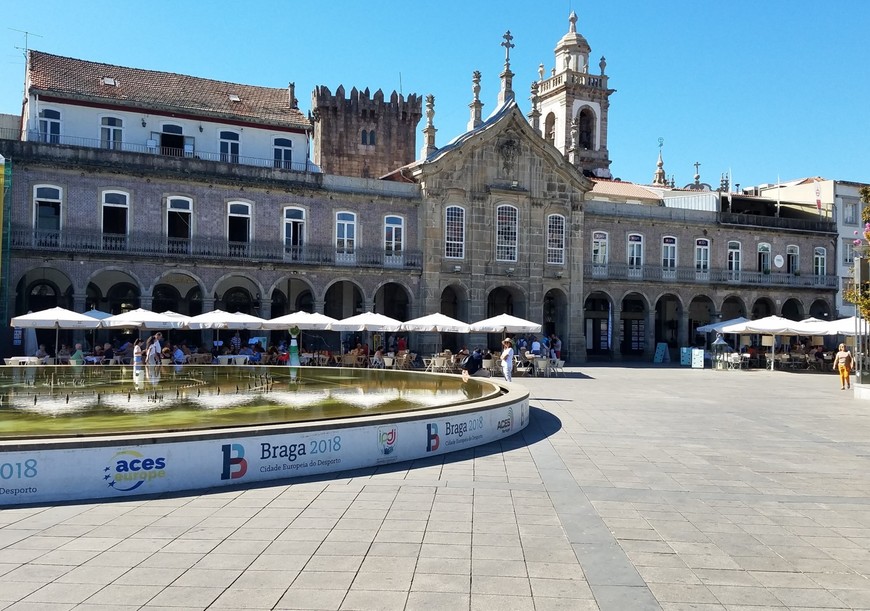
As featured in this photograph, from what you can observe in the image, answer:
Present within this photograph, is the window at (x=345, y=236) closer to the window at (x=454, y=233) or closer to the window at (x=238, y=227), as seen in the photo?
the window at (x=238, y=227)

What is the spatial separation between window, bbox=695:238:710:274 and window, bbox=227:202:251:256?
82.3ft

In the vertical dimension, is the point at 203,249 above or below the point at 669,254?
below

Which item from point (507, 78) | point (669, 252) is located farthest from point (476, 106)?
point (669, 252)

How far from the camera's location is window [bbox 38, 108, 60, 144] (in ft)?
107

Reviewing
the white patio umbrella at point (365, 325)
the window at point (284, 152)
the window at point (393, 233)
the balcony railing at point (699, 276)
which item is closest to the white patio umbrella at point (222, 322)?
the white patio umbrella at point (365, 325)

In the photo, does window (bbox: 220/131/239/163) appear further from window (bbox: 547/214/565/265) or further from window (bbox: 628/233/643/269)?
window (bbox: 628/233/643/269)

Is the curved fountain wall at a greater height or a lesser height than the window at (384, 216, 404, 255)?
lesser

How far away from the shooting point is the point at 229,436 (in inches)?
388

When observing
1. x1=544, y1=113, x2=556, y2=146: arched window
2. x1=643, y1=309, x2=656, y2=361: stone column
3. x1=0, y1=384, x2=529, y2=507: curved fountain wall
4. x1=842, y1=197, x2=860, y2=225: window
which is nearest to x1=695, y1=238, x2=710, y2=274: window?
x1=643, y1=309, x2=656, y2=361: stone column

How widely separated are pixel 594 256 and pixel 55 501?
35.9 metres

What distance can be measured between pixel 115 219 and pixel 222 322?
8.78 meters

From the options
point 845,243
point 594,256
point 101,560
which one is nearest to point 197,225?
point 594,256

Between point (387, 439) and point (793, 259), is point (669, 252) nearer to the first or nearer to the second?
point (793, 259)

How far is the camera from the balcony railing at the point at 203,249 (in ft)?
100
